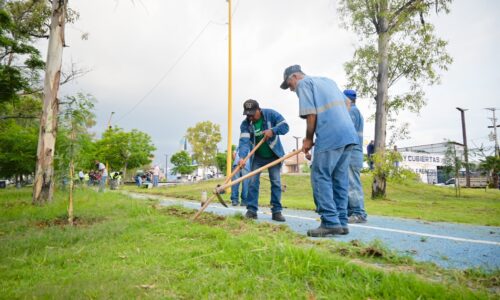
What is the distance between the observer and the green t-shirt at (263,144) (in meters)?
5.56

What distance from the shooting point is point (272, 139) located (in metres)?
5.45

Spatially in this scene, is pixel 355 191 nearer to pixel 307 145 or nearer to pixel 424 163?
pixel 307 145

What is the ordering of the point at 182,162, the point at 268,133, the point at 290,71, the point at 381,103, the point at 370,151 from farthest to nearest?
1. the point at 182,162
2. the point at 370,151
3. the point at 381,103
4. the point at 268,133
5. the point at 290,71

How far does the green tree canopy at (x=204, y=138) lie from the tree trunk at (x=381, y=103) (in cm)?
4407

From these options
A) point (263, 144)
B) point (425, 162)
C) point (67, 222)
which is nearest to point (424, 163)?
point (425, 162)

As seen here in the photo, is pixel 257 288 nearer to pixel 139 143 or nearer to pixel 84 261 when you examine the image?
pixel 84 261

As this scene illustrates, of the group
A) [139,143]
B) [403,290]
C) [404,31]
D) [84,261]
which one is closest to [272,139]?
[84,261]

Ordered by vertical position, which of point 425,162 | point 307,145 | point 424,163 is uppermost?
point 425,162

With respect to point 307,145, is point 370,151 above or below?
above

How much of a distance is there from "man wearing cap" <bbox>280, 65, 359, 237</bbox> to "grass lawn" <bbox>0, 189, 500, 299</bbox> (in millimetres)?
528

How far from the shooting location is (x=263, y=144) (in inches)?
219

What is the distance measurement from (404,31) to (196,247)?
13.6 metres

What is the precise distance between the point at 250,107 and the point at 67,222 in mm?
4086

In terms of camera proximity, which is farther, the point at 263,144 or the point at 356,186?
the point at 263,144
